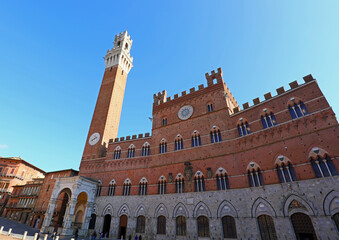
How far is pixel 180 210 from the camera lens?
2092 centimetres

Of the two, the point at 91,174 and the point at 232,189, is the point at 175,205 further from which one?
the point at 91,174

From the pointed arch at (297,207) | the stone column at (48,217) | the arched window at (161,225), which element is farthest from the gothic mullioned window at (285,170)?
the stone column at (48,217)

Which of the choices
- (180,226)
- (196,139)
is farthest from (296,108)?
(180,226)

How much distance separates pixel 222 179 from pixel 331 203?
9.02m

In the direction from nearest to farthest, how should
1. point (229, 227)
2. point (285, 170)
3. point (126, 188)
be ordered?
point (285, 170) < point (229, 227) < point (126, 188)

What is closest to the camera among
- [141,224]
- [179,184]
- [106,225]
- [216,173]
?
[216,173]

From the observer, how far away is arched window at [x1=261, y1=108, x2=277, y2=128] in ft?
61.0

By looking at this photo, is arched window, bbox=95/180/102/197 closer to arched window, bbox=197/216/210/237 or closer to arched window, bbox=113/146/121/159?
arched window, bbox=113/146/121/159

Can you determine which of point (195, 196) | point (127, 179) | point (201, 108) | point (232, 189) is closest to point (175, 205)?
point (195, 196)

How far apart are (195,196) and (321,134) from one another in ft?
44.9

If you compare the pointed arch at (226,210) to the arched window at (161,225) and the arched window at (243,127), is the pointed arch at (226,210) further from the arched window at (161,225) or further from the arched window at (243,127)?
the arched window at (243,127)

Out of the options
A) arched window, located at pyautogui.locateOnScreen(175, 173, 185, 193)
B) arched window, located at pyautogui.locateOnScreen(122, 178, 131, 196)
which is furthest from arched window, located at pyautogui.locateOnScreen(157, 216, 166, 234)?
arched window, located at pyautogui.locateOnScreen(122, 178, 131, 196)

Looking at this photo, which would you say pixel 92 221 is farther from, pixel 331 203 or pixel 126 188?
pixel 331 203

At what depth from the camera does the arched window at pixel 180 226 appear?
2003 cm
